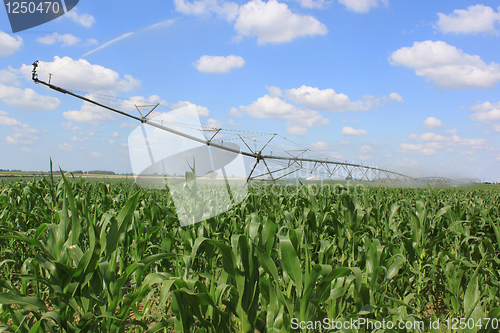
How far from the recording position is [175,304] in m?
2.14

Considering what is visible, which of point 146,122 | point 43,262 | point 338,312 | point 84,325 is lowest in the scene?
point 338,312

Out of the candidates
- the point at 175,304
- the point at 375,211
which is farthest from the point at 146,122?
the point at 175,304

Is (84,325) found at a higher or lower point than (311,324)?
Result: higher

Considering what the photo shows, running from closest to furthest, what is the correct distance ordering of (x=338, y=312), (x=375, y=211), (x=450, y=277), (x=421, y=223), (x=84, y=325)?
A: (x=84, y=325)
(x=338, y=312)
(x=450, y=277)
(x=421, y=223)
(x=375, y=211)

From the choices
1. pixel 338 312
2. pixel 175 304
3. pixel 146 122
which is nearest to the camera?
pixel 175 304

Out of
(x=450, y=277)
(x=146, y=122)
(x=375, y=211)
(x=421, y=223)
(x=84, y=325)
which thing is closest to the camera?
(x=84, y=325)

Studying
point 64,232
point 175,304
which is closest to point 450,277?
point 175,304

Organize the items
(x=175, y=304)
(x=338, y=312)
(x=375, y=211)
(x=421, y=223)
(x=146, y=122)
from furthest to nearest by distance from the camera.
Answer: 1. (x=146, y=122)
2. (x=375, y=211)
3. (x=421, y=223)
4. (x=338, y=312)
5. (x=175, y=304)

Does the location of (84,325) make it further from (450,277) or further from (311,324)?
(450,277)

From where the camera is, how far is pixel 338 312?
123 inches

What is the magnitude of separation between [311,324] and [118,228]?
5.75ft

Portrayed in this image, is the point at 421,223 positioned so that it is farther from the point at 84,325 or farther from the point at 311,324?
the point at 84,325

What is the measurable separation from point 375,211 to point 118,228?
4.37m

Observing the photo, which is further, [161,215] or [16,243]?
[16,243]
